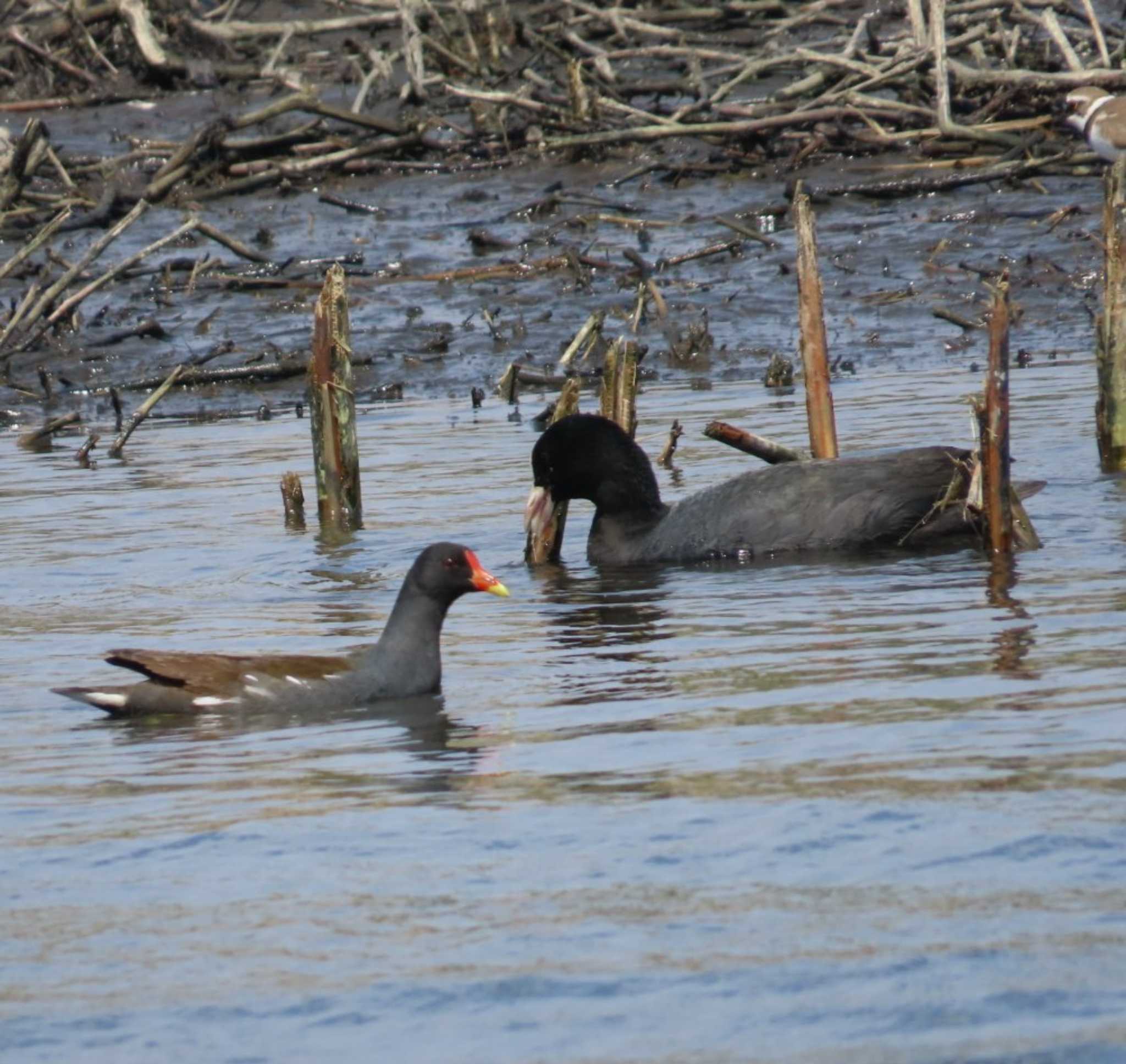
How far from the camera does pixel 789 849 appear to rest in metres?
5.79

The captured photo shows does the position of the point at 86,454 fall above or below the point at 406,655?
above

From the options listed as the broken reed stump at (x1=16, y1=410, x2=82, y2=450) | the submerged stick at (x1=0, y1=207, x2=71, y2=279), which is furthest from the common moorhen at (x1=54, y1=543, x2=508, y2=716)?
the submerged stick at (x1=0, y1=207, x2=71, y2=279)

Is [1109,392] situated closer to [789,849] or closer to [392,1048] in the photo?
[789,849]

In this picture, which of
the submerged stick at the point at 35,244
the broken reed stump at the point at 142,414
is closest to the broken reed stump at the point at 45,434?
the broken reed stump at the point at 142,414

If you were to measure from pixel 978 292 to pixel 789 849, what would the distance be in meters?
13.2

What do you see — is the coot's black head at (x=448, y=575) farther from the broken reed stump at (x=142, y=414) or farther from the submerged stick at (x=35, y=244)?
the submerged stick at (x=35, y=244)

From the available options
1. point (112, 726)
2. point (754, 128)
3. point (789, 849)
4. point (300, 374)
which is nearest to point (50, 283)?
point (300, 374)

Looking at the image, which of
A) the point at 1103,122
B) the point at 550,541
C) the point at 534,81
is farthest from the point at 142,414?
the point at 534,81

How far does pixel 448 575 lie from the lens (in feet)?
28.1

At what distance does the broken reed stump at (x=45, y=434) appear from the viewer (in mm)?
15666

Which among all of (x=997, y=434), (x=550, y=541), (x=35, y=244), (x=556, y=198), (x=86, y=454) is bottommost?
(x=550, y=541)

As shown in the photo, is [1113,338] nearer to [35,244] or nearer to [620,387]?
[620,387]

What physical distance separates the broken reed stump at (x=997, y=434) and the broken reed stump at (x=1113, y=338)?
125 centimetres

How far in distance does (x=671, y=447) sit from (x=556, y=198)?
7396 millimetres
